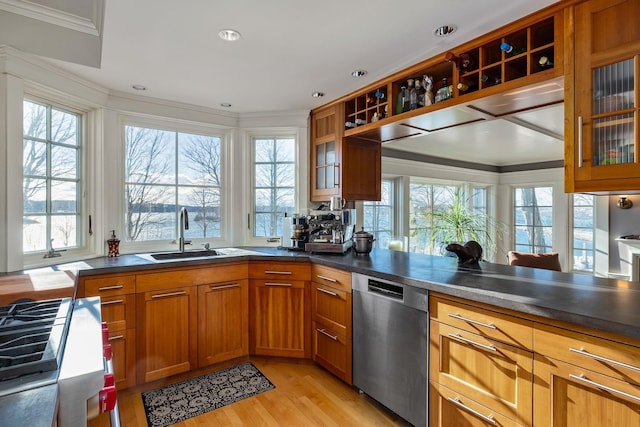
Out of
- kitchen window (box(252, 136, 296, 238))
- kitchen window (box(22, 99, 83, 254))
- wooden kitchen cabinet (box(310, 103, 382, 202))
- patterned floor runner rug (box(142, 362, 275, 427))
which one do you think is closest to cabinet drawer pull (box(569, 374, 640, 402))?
patterned floor runner rug (box(142, 362, 275, 427))

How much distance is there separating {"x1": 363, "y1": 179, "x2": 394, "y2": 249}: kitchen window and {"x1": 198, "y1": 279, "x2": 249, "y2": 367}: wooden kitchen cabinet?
76.3 inches

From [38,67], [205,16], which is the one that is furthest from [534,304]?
[38,67]

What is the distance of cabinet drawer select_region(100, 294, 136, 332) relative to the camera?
7.20ft

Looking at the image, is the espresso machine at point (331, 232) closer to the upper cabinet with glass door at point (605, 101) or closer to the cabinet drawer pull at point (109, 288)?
the cabinet drawer pull at point (109, 288)

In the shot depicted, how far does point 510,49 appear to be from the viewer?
1804mm

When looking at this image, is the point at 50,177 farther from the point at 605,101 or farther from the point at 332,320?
the point at 605,101

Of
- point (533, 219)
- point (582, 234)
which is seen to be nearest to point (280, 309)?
point (582, 234)

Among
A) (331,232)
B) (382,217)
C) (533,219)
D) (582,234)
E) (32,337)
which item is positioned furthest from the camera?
(533,219)

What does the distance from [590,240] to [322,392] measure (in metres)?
4.87

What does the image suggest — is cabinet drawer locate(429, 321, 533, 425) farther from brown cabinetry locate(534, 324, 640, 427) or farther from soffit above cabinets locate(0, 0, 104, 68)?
soffit above cabinets locate(0, 0, 104, 68)

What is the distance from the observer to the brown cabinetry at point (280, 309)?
2.68 m

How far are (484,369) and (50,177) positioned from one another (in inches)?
121

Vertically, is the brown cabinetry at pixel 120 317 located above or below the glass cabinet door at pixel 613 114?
below

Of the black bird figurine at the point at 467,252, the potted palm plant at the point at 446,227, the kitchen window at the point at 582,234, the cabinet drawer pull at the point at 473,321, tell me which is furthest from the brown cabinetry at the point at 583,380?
the kitchen window at the point at 582,234
